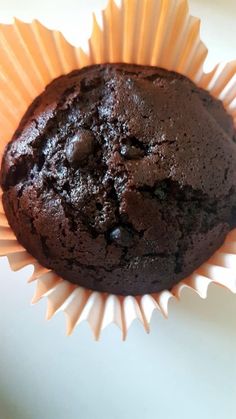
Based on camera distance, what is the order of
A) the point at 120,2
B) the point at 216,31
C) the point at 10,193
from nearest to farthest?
the point at 120,2, the point at 10,193, the point at 216,31

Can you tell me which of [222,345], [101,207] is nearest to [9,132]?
[101,207]

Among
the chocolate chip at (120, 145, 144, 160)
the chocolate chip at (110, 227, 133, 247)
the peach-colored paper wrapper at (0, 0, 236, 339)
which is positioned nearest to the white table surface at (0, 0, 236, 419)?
the peach-colored paper wrapper at (0, 0, 236, 339)

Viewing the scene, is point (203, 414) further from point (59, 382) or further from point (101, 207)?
point (101, 207)

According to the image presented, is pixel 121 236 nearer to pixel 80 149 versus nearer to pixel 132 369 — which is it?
pixel 80 149

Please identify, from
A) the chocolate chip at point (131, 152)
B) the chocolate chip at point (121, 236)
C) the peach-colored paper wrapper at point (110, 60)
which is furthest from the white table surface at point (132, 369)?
the chocolate chip at point (131, 152)

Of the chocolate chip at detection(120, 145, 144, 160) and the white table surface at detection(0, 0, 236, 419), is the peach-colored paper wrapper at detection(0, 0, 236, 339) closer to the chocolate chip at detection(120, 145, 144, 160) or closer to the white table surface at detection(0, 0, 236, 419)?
the white table surface at detection(0, 0, 236, 419)

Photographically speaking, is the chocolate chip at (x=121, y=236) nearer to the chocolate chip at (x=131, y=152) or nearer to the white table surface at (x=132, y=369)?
the chocolate chip at (x=131, y=152)
